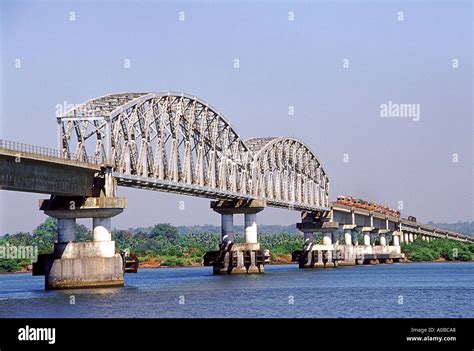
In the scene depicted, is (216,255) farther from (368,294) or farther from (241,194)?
(368,294)

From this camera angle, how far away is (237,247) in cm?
14962

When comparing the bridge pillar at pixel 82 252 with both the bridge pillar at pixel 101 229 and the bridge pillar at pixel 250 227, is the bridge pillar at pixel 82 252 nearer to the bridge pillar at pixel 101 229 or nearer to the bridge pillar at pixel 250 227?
the bridge pillar at pixel 101 229

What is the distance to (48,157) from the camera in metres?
91.2

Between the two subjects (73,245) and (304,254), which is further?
(304,254)

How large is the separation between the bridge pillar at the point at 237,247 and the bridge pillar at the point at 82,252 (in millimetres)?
46517

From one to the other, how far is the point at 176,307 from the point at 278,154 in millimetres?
117159

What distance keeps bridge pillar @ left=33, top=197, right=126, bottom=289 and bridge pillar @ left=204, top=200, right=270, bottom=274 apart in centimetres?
4652

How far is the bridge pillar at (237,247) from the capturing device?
148 meters

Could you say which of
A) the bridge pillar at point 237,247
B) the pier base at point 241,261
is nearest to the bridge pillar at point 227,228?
the bridge pillar at point 237,247

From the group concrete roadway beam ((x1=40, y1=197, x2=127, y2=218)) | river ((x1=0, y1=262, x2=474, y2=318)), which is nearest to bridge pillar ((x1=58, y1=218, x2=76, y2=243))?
concrete roadway beam ((x1=40, y1=197, x2=127, y2=218))

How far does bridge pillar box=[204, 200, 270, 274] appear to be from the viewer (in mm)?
148375

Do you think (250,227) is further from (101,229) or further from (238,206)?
(101,229)
